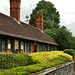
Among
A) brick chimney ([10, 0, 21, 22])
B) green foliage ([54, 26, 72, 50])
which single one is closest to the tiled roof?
brick chimney ([10, 0, 21, 22])

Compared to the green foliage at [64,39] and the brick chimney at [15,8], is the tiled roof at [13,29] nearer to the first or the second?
the brick chimney at [15,8]

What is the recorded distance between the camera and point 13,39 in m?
19.5

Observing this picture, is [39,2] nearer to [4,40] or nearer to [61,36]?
[61,36]

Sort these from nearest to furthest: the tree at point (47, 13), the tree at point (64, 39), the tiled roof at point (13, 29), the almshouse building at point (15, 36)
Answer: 1. the almshouse building at point (15, 36)
2. the tiled roof at point (13, 29)
3. the tree at point (64, 39)
4. the tree at point (47, 13)

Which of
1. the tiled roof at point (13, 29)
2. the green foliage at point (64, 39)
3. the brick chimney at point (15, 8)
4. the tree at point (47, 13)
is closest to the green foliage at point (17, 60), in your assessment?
the tiled roof at point (13, 29)

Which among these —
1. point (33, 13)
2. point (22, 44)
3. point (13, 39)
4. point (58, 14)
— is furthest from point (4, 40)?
point (58, 14)

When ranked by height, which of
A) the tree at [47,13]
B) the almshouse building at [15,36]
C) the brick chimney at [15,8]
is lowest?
the almshouse building at [15,36]

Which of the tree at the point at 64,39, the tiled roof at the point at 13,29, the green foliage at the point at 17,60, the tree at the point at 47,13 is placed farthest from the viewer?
the tree at the point at 47,13

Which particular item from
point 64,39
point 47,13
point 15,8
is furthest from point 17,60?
point 47,13

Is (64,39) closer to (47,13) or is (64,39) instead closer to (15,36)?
(47,13)

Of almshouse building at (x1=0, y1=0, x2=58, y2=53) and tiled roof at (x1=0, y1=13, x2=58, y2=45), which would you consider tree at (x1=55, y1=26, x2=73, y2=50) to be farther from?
tiled roof at (x1=0, y1=13, x2=58, y2=45)

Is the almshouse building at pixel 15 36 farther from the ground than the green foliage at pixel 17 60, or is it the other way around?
the almshouse building at pixel 15 36

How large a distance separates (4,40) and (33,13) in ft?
134

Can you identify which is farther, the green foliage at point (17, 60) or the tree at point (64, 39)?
the tree at point (64, 39)
